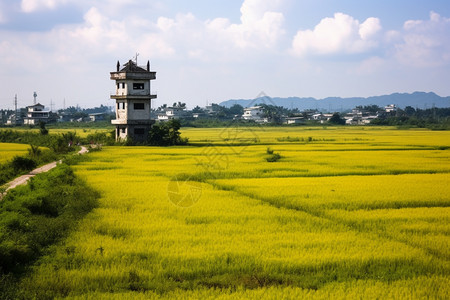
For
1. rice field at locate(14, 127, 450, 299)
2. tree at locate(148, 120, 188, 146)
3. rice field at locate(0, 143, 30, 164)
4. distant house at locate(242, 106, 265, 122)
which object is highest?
distant house at locate(242, 106, 265, 122)

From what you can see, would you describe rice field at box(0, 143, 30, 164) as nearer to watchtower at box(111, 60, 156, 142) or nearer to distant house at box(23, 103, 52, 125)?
watchtower at box(111, 60, 156, 142)

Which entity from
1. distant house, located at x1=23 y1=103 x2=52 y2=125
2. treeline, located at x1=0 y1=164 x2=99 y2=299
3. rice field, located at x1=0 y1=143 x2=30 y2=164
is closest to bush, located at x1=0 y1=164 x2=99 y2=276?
treeline, located at x1=0 y1=164 x2=99 y2=299

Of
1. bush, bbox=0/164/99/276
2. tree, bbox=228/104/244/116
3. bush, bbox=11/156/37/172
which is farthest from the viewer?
tree, bbox=228/104/244/116

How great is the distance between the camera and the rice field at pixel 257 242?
25.5 feet

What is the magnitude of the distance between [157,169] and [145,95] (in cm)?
1883

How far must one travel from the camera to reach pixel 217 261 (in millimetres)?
8875

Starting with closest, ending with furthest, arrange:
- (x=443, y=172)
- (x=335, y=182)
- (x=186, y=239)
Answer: (x=186, y=239)
(x=335, y=182)
(x=443, y=172)

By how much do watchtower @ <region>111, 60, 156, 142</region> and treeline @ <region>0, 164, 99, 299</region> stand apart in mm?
22740

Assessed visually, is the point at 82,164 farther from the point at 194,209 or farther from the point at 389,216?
the point at 389,216

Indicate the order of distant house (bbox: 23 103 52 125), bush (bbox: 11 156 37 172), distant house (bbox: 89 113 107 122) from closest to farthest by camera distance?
bush (bbox: 11 156 37 172)
distant house (bbox: 23 103 52 125)
distant house (bbox: 89 113 107 122)

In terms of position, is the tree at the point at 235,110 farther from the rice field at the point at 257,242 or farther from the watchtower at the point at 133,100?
the rice field at the point at 257,242

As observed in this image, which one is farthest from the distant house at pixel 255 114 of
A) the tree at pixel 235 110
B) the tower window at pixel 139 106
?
the tower window at pixel 139 106

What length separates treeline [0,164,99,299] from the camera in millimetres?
8461

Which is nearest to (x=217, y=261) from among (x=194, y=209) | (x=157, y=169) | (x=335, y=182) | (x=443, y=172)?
(x=194, y=209)
